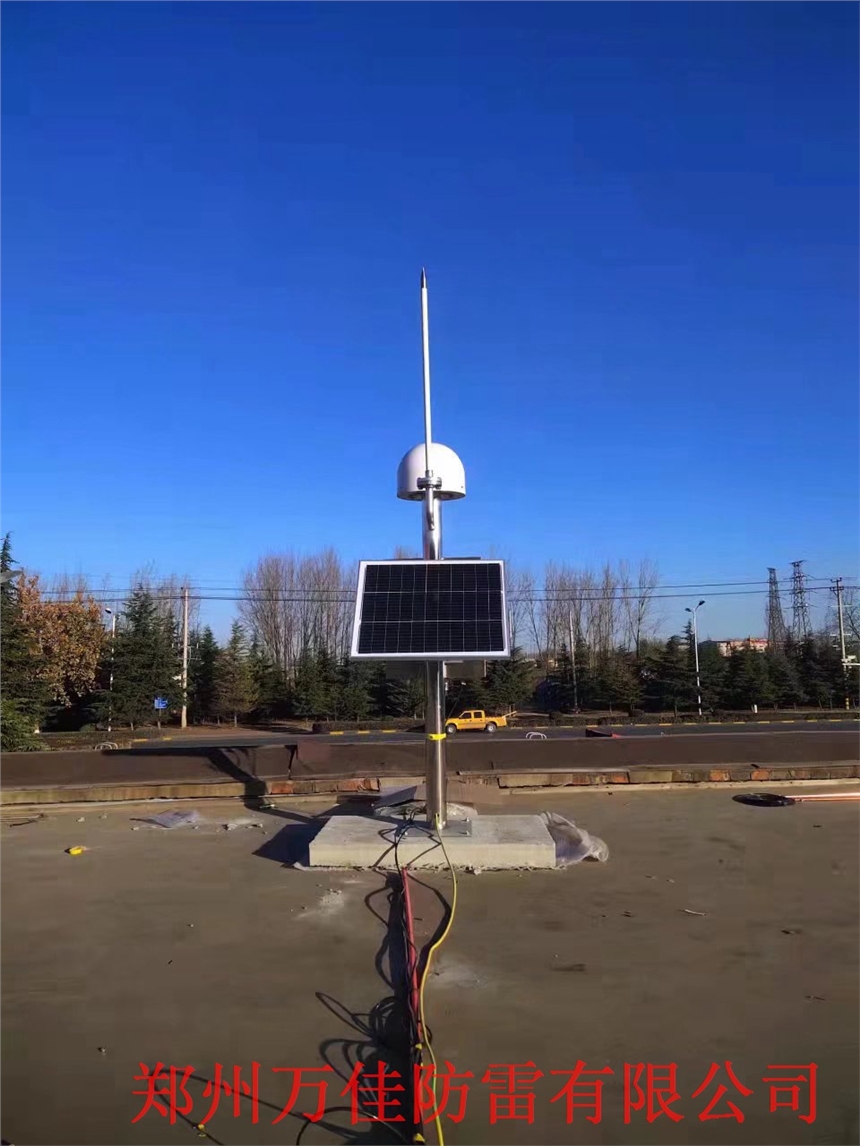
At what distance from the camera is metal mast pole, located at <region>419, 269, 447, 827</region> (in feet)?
24.0

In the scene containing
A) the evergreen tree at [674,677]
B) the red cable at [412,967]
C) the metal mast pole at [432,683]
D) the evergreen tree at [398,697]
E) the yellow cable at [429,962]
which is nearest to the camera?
the yellow cable at [429,962]

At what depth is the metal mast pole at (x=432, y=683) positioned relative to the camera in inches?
288

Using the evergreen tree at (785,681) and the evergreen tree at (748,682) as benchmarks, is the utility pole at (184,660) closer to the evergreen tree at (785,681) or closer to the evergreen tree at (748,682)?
the evergreen tree at (748,682)

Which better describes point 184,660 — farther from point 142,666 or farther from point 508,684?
point 508,684

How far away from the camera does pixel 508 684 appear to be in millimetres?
41469

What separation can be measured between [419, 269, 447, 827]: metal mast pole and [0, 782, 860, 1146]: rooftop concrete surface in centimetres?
81

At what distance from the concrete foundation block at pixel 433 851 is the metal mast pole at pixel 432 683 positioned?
0.37 m

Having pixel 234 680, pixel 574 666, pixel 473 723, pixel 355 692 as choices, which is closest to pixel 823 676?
pixel 574 666

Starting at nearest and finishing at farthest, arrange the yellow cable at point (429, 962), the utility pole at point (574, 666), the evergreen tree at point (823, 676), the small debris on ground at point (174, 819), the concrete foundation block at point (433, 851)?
the yellow cable at point (429, 962) < the concrete foundation block at point (433, 851) < the small debris on ground at point (174, 819) < the evergreen tree at point (823, 676) < the utility pole at point (574, 666)

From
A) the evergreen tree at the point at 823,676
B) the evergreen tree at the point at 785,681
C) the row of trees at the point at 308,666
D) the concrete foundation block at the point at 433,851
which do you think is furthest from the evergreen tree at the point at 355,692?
the concrete foundation block at the point at 433,851

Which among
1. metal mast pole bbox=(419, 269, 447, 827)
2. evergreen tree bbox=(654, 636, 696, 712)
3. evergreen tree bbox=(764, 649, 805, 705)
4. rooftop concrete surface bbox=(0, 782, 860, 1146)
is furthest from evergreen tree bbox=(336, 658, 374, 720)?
rooftop concrete surface bbox=(0, 782, 860, 1146)

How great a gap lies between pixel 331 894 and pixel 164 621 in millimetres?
36354

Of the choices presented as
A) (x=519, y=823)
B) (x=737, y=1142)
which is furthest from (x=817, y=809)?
(x=737, y=1142)

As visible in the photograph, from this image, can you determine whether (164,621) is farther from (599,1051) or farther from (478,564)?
(599,1051)
